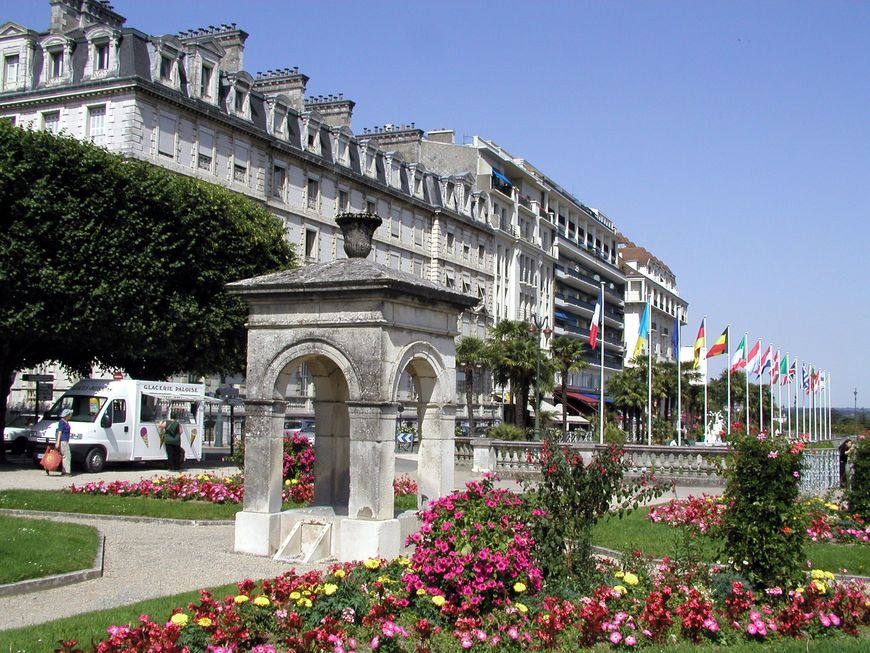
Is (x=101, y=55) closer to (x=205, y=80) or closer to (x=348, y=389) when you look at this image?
(x=205, y=80)

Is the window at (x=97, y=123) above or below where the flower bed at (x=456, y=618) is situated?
above

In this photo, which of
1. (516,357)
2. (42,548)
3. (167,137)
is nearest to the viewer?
(42,548)

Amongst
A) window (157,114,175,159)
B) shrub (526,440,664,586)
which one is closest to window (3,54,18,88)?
window (157,114,175,159)

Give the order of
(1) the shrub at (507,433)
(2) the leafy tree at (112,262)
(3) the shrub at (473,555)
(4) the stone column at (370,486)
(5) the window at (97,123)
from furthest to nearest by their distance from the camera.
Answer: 1. (5) the window at (97,123)
2. (1) the shrub at (507,433)
3. (2) the leafy tree at (112,262)
4. (4) the stone column at (370,486)
5. (3) the shrub at (473,555)

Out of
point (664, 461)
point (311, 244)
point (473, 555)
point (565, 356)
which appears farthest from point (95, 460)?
point (565, 356)

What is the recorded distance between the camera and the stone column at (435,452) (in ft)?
44.0

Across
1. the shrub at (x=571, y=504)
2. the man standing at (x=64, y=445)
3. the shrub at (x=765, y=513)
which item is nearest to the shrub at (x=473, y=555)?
the shrub at (x=571, y=504)

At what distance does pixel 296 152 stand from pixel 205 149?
7.04m

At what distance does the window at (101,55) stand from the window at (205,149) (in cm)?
493

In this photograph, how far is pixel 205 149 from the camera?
43.2 m

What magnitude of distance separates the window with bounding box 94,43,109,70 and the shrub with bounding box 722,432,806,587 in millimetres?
36195

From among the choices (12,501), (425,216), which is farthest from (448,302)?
(425,216)

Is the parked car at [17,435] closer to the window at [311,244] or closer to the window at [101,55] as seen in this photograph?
the window at [101,55]

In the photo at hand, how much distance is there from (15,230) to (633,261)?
9898cm
